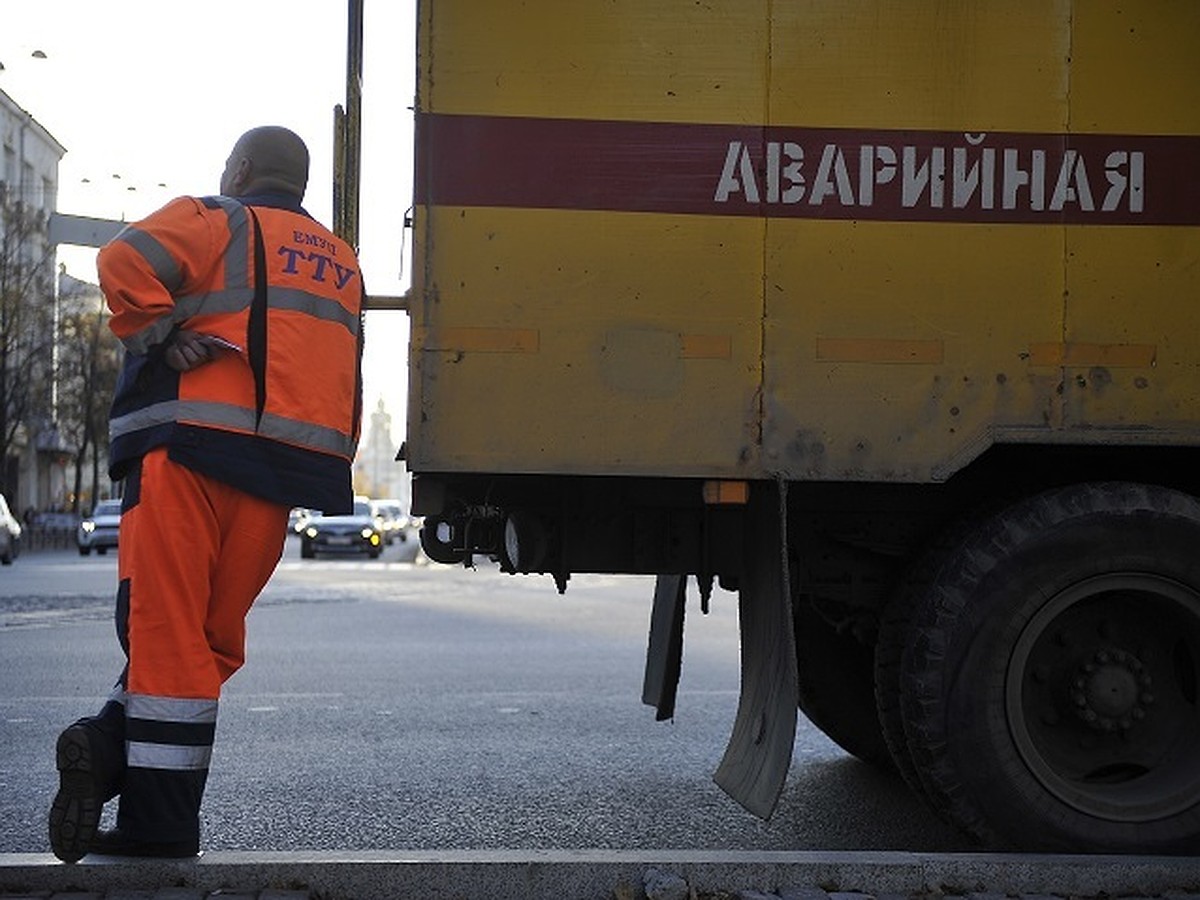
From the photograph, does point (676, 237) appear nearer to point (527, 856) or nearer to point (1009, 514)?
point (1009, 514)

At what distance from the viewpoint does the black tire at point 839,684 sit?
5.69 meters

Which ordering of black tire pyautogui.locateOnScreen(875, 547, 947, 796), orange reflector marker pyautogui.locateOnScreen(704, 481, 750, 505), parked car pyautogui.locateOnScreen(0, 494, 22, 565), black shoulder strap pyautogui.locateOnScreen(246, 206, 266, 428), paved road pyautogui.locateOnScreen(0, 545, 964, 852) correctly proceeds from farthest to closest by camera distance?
parked car pyautogui.locateOnScreen(0, 494, 22, 565), paved road pyautogui.locateOnScreen(0, 545, 964, 852), black tire pyautogui.locateOnScreen(875, 547, 947, 796), orange reflector marker pyautogui.locateOnScreen(704, 481, 750, 505), black shoulder strap pyautogui.locateOnScreen(246, 206, 266, 428)

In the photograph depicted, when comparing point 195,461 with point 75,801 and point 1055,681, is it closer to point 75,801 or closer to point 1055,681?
point 75,801

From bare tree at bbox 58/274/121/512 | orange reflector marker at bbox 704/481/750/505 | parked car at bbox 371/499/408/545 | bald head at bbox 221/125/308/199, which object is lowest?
parked car at bbox 371/499/408/545

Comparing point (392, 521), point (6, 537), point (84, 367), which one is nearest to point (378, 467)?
point (392, 521)

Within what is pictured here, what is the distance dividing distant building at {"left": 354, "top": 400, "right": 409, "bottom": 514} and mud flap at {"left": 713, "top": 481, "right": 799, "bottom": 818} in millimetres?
134809

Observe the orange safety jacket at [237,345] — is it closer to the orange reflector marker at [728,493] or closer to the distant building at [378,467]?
the orange reflector marker at [728,493]

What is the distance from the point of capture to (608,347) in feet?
14.6

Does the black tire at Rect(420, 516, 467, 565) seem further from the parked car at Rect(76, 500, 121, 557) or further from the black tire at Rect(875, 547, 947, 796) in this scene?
the parked car at Rect(76, 500, 121, 557)

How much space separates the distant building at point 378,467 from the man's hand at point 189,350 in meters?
135

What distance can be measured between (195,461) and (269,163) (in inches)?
35.3

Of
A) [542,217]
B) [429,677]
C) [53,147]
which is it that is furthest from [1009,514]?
[53,147]

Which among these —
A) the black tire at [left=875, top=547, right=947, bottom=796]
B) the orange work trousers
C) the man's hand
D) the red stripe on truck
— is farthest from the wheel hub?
the man's hand

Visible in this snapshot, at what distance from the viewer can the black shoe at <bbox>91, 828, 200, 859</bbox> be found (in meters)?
3.93
